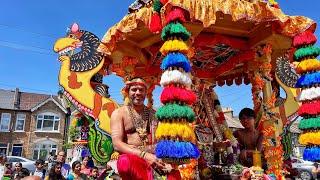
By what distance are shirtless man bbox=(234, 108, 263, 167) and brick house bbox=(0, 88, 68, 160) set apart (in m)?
30.0

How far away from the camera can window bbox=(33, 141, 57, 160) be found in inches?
1356

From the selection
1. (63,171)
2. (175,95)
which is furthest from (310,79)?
(63,171)

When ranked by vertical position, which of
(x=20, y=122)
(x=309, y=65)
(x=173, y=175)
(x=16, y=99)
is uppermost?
(x=16, y=99)

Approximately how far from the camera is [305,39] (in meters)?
5.74

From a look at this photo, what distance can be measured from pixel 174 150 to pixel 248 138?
127 inches

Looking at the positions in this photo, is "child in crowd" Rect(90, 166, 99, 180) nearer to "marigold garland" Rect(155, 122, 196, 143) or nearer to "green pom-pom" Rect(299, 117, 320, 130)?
"marigold garland" Rect(155, 122, 196, 143)

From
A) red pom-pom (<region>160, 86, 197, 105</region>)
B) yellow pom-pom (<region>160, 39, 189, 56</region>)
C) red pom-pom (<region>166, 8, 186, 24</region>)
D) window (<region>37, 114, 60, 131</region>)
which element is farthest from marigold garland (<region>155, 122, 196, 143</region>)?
window (<region>37, 114, 60, 131</region>)

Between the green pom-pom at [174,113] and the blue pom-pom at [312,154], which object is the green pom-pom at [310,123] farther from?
the green pom-pom at [174,113]

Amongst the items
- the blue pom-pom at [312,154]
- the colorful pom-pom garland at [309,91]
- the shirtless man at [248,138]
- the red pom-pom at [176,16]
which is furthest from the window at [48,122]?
the blue pom-pom at [312,154]

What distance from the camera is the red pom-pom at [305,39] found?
18.7ft

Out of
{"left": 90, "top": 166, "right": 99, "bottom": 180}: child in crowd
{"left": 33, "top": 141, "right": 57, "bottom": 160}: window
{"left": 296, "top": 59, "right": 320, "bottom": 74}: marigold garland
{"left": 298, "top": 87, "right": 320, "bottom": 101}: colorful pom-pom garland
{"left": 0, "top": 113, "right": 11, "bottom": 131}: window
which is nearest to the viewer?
{"left": 298, "top": 87, "right": 320, "bottom": 101}: colorful pom-pom garland

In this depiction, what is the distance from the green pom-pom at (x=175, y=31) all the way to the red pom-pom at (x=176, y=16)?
8 centimetres

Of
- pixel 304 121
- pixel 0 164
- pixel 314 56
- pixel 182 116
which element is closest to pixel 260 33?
pixel 314 56

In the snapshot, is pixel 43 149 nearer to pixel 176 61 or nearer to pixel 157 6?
pixel 157 6
